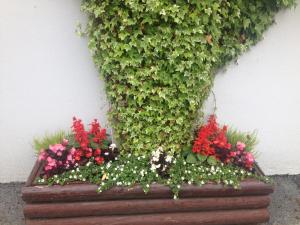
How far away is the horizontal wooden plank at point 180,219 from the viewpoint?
341 cm

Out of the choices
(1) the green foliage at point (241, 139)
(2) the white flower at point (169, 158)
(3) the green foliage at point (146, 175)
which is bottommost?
(3) the green foliage at point (146, 175)

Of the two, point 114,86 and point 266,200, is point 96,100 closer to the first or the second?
point 114,86

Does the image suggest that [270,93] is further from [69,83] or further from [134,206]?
[69,83]

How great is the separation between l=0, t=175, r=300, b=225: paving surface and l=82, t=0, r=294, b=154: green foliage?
3.99 feet

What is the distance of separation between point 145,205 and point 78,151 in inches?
34.1

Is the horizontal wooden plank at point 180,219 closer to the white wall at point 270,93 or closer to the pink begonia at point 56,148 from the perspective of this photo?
the pink begonia at point 56,148

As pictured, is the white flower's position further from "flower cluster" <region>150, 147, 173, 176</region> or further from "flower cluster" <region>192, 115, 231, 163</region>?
"flower cluster" <region>192, 115, 231, 163</region>

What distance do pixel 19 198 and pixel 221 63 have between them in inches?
102

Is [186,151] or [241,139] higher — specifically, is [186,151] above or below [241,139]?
below

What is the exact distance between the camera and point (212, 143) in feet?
12.3

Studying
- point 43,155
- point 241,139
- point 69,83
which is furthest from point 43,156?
point 241,139

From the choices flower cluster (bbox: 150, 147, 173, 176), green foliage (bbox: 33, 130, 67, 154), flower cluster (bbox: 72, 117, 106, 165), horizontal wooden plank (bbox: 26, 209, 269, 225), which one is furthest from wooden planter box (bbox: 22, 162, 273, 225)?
green foliage (bbox: 33, 130, 67, 154)

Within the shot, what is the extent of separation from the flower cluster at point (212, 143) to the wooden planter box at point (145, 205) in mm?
412

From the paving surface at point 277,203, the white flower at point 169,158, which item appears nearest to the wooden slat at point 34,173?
the paving surface at point 277,203
